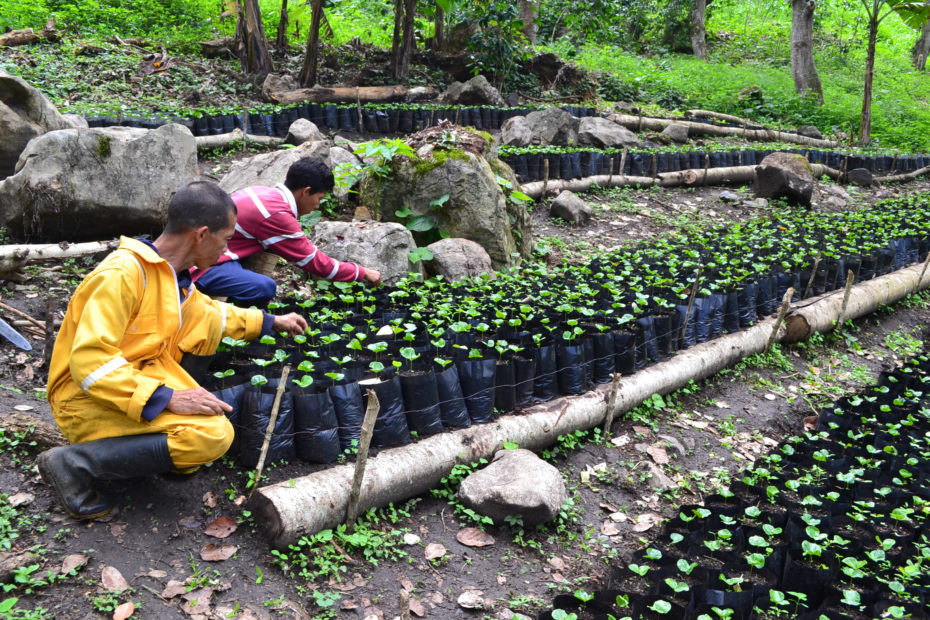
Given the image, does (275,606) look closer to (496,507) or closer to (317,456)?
(317,456)

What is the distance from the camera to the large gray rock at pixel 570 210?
970cm

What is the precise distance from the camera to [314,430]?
147 inches

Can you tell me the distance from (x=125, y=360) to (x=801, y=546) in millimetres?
3477

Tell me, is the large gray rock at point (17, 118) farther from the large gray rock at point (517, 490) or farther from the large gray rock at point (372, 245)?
the large gray rock at point (517, 490)

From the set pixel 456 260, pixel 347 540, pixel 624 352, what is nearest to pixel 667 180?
pixel 456 260

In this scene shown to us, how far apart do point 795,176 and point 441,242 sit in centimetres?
786

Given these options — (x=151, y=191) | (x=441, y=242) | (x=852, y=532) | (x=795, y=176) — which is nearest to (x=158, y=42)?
(x=151, y=191)

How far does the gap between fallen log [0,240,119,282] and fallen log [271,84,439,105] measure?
23.5ft

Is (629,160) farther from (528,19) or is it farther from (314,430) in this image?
(314,430)

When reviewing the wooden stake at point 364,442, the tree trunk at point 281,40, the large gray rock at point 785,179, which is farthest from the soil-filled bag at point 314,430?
the tree trunk at point 281,40

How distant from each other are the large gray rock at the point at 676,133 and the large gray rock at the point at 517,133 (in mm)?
4302

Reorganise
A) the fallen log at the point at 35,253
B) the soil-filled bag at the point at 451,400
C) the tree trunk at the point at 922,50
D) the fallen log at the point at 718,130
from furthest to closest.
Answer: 1. the tree trunk at the point at 922,50
2. the fallen log at the point at 718,130
3. the fallen log at the point at 35,253
4. the soil-filled bag at the point at 451,400

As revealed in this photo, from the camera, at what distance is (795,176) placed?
11.9 meters

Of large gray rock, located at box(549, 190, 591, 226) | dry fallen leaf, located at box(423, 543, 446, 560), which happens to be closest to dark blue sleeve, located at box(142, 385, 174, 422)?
dry fallen leaf, located at box(423, 543, 446, 560)
